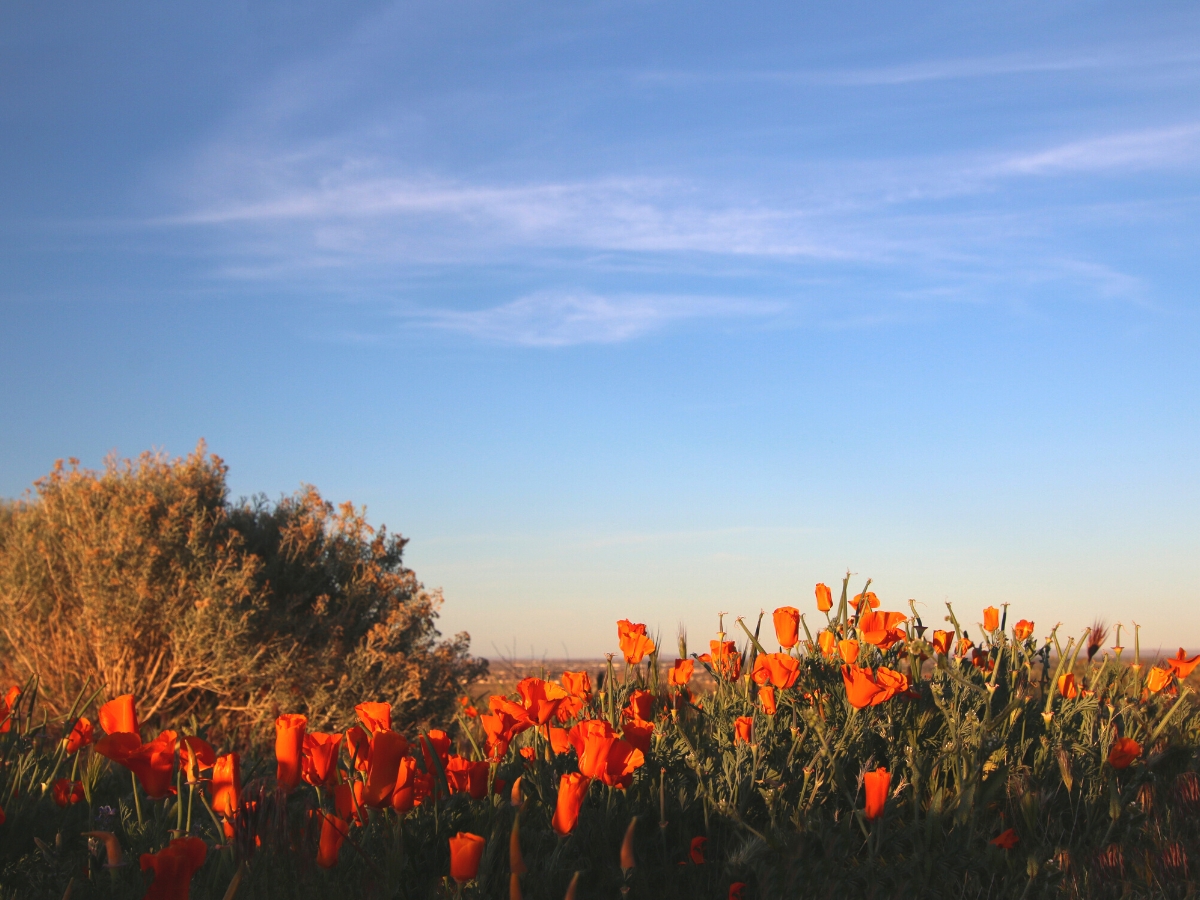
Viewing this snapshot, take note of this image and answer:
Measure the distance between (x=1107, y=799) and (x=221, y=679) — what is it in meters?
8.58

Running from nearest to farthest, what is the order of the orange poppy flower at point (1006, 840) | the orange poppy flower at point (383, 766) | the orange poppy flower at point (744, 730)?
the orange poppy flower at point (383, 766)
the orange poppy flower at point (1006, 840)
the orange poppy flower at point (744, 730)

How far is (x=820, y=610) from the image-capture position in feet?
12.0

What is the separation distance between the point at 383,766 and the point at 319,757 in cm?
30

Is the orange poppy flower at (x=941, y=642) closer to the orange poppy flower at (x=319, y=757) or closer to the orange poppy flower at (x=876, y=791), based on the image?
the orange poppy flower at (x=876, y=791)

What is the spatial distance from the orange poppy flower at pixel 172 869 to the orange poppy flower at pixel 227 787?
1.61 feet

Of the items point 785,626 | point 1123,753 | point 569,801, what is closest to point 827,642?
point 785,626

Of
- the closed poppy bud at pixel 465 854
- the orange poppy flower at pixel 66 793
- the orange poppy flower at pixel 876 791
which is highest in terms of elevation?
the closed poppy bud at pixel 465 854

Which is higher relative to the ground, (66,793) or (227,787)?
(227,787)

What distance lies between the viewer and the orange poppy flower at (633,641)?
326 cm

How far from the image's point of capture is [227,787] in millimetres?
1961

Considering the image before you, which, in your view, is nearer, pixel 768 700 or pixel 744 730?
pixel 744 730

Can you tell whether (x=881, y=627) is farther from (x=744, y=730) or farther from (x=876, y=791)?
(x=876, y=791)

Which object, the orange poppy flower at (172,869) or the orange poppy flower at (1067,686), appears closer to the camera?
the orange poppy flower at (172,869)

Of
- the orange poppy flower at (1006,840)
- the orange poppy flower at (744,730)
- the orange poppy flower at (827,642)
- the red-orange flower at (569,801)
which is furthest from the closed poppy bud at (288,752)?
the orange poppy flower at (827,642)
